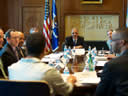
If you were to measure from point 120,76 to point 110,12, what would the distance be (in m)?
5.90

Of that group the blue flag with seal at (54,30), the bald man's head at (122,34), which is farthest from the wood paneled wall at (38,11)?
the bald man's head at (122,34)

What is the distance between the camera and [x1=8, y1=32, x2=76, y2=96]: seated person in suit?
1.69 m

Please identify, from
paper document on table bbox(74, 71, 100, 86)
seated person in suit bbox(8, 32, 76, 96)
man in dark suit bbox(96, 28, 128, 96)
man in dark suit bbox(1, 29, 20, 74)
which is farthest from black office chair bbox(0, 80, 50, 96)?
man in dark suit bbox(1, 29, 20, 74)

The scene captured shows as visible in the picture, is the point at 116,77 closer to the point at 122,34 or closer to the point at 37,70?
the point at 122,34

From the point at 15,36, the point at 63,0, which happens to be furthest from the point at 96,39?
the point at 15,36

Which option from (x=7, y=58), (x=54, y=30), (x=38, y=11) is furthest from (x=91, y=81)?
(x=38, y=11)

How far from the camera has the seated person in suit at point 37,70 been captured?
1694 millimetres

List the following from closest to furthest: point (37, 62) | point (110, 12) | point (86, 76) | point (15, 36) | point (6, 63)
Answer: point (37, 62) < point (86, 76) < point (6, 63) < point (15, 36) < point (110, 12)

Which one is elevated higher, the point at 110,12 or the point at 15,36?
the point at 110,12

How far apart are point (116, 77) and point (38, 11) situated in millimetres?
6122

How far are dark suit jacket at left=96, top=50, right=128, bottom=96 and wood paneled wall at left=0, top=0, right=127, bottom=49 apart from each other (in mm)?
5766

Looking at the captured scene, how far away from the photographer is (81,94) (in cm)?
216

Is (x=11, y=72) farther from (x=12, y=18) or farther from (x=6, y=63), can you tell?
(x=12, y=18)

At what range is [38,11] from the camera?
7.60 meters
